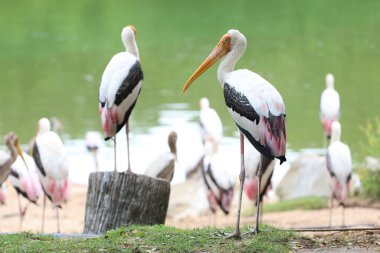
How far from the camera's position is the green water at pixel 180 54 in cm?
1719

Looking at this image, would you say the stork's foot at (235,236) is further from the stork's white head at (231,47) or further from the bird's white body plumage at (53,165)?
the bird's white body plumage at (53,165)

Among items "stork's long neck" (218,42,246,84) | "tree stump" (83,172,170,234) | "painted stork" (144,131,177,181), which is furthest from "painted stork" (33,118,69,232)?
"stork's long neck" (218,42,246,84)

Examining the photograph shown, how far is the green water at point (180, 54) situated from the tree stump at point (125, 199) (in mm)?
7982

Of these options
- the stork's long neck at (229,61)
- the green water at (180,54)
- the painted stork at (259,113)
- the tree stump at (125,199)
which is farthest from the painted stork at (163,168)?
the green water at (180,54)

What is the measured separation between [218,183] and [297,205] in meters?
1.45

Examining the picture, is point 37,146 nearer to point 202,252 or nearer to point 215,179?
point 215,179

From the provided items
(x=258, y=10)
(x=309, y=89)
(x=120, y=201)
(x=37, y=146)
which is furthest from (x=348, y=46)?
(x=120, y=201)

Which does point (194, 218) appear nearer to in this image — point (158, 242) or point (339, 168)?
point (339, 168)

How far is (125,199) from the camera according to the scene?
6.69 meters

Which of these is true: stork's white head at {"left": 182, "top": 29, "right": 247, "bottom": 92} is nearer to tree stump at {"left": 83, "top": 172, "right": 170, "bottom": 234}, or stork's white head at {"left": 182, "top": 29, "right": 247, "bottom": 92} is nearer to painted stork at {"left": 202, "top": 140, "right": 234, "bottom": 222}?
tree stump at {"left": 83, "top": 172, "right": 170, "bottom": 234}

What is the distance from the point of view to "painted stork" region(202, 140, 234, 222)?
32.2 feet

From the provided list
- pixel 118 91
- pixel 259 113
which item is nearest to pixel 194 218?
pixel 118 91

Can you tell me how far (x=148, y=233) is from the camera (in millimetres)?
5641

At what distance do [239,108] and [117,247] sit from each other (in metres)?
1.18
